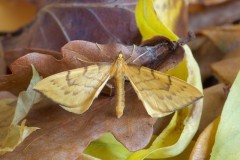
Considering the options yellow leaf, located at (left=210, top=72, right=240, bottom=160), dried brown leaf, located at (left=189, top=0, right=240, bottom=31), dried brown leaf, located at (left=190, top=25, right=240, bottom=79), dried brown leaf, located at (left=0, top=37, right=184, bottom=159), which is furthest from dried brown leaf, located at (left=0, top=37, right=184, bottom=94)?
dried brown leaf, located at (left=189, top=0, right=240, bottom=31)

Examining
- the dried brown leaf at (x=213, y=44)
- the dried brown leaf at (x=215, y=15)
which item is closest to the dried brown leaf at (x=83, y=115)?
the dried brown leaf at (x=213, y=44)

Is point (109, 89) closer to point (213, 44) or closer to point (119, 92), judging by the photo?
point (119, 92)

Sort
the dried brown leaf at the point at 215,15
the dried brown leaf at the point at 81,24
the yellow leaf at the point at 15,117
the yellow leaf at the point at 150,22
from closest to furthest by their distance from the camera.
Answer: the yellow leaf at the point at 15,117 → the yellow leaf at the point at 150,22 → the dried brown leaf at the point at 81,24 → the dried brown leaf at the point at 215,15

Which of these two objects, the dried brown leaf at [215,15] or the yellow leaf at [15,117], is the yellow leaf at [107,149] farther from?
the dried brown leaf at [215,15]

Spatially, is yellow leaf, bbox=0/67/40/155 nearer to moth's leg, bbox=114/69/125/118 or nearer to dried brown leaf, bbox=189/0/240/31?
moth's leg, bbox=114/69/125/118

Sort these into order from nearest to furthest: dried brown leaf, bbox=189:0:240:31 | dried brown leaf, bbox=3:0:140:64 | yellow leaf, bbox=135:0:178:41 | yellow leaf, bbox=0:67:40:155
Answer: yellow leaf, bbox=0:67:40:155 < yellow leaf, bbox=135:0:178:41 < dried brown leaf, bbox=3:0:140:64 < dried brown leaf, bbox=189:0:240:31

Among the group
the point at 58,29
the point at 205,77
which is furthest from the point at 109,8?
the point at 205,77
